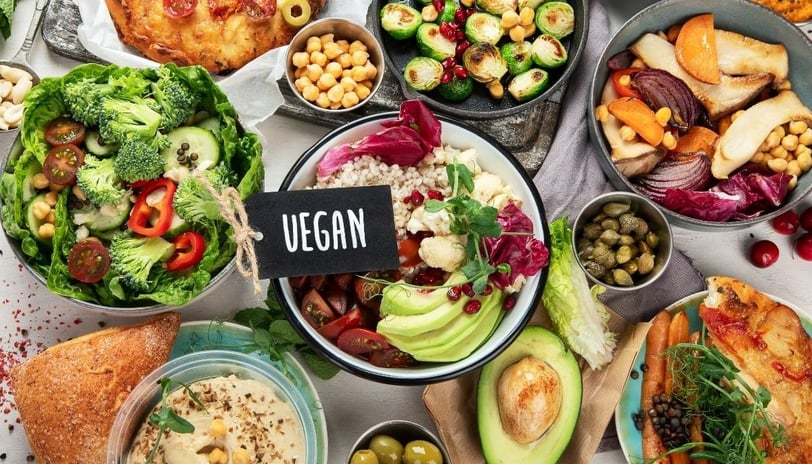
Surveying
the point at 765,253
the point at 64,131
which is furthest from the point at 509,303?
the point at 64,131

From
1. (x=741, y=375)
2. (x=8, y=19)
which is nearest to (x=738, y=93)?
(x=741, y=375)

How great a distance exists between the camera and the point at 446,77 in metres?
2.52

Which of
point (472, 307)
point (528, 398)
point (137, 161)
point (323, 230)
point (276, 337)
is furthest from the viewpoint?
point (276, 337)

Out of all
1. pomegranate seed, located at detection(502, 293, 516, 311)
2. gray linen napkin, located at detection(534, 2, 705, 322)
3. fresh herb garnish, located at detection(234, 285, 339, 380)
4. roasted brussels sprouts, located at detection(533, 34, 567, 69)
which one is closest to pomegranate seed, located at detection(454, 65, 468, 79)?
roasted brussels sprouts, located at detection(533, 34, 567, 69)

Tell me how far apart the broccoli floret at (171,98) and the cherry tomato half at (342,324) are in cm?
75

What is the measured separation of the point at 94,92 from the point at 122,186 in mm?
277

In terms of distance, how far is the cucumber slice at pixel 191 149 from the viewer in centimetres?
221

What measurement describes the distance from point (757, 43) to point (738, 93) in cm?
19

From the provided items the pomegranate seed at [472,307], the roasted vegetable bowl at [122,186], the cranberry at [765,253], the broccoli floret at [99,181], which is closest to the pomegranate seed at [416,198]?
the pomegranate seed at [472,307]

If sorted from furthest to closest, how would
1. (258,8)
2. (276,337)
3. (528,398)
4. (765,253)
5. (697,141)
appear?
(765,253) → (697,141) → (258,8) → (276,337) → (528,398)

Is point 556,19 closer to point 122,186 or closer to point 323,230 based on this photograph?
point 323,230

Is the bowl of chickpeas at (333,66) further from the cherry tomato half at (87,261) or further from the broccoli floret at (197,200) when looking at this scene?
the cherry tomato half at (87,261)

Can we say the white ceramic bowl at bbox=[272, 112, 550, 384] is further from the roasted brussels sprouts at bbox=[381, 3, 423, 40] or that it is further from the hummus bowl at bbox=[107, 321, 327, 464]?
the roasted brussels sprouts at bbox=[381, 3, 423, 40]

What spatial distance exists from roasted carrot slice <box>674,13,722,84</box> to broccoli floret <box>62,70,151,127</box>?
1.71 m
